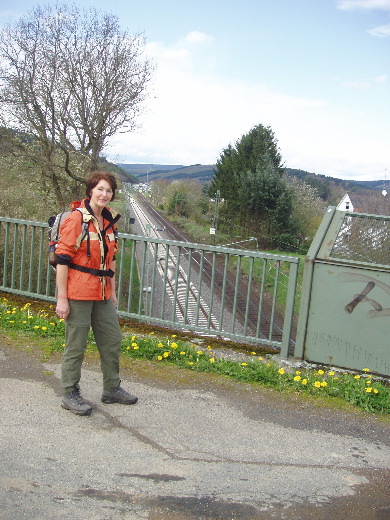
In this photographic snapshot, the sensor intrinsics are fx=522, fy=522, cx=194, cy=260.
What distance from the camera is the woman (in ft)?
12.2

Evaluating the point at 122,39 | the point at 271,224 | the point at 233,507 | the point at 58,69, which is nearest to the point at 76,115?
the point at 58,69

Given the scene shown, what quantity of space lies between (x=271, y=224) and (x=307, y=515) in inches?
1683

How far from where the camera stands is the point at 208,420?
3.93 metres

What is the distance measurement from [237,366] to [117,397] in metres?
1.30

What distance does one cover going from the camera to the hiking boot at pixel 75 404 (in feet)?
12.6

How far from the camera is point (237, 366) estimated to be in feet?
16.1

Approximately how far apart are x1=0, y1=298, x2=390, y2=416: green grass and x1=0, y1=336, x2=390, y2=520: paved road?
0.63 feet

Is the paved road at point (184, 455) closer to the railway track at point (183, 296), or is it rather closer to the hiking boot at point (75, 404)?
the hiking boot at point (75, 404)

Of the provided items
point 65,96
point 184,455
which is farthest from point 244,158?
point 184,455

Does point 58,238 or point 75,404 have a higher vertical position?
point 58,238

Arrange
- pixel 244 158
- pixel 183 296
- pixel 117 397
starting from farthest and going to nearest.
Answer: pixel 244 158, pixel 183 296, pixel 117 397

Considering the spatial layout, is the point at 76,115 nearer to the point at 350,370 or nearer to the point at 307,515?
the point at 350,370

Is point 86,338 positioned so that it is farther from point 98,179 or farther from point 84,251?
point 98,179

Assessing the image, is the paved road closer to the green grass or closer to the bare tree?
the green grass
